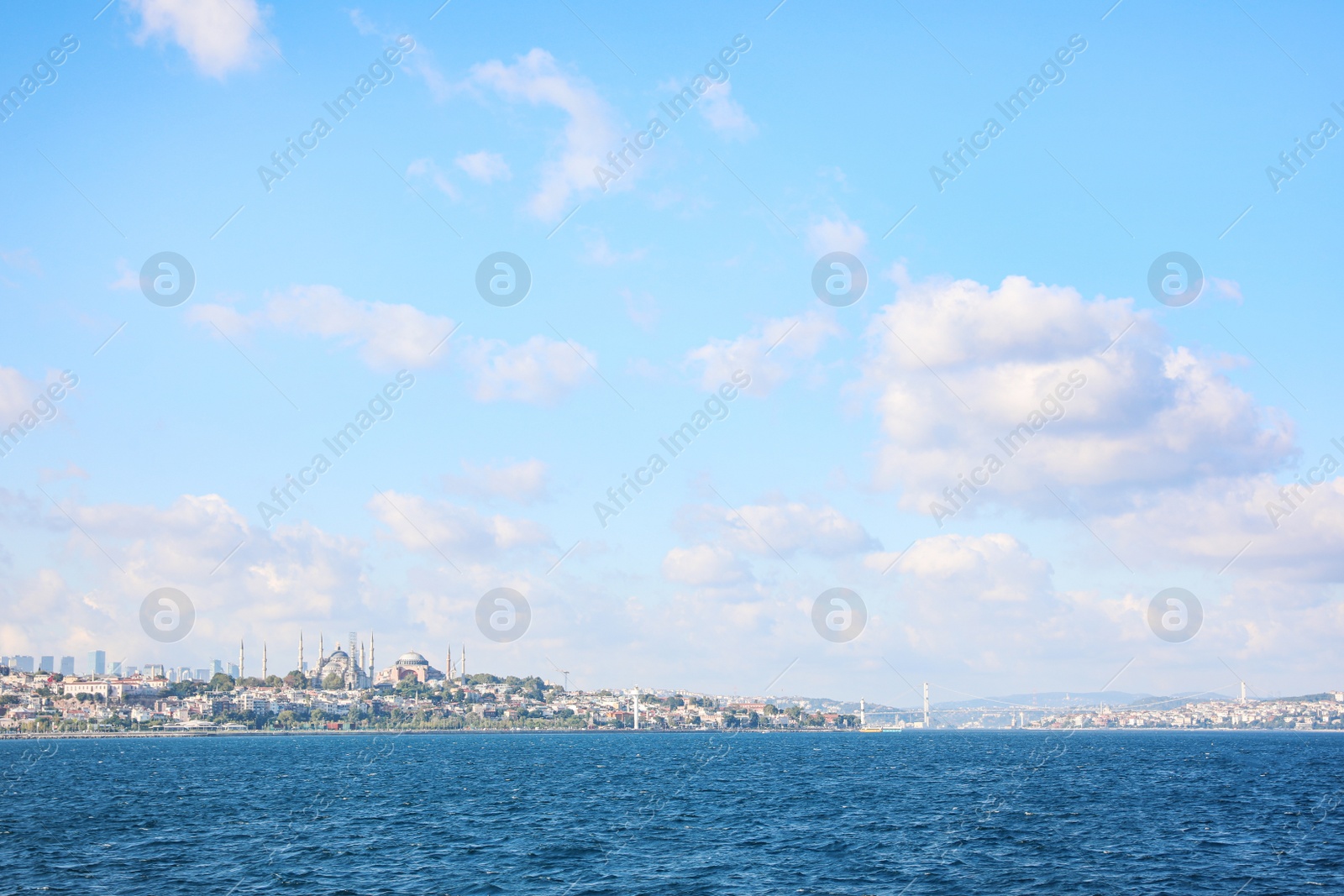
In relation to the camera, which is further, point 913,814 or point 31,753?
point 31,753

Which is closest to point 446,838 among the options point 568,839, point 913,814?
point 568,839

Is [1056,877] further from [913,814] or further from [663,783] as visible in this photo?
[663,783]

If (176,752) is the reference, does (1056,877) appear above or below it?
above

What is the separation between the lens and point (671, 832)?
201 feet

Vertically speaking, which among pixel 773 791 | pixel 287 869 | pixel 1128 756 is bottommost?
pixel 1128 756

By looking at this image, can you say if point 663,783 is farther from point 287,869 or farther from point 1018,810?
point 287,869

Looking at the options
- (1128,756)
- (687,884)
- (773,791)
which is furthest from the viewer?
(1128,756)

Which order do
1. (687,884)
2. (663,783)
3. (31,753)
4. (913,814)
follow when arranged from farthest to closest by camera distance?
(31,753)
(663,783)
(913,814)
(687,884)

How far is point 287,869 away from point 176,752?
538 ft

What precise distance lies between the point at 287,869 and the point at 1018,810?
52.4 metres

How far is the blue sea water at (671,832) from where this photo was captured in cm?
4488

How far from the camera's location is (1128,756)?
16462 centimetres

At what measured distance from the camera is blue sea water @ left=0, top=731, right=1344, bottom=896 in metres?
44.9

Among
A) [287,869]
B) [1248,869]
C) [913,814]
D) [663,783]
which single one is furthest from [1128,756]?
[287,869]
